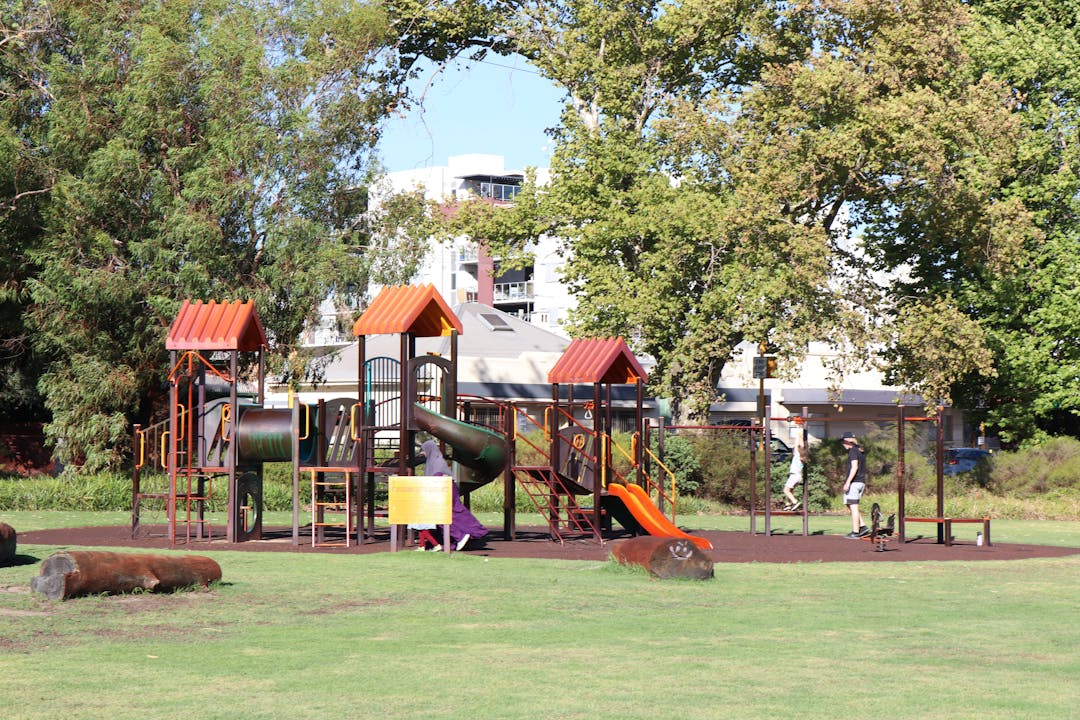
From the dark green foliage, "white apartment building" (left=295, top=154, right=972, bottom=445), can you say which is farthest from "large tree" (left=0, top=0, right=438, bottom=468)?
"white apartment building" (left=295, top=154, right=972, bottom=445)

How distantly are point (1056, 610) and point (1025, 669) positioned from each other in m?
4.51

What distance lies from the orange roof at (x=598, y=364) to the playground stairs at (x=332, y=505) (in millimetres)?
3970

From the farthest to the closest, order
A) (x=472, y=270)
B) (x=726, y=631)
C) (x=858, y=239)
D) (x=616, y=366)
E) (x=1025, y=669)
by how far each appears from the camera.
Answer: (x=472, y=270), (x=858, y=239), (x=616, y=366), (x=726, y=631), (x=1025, y=669)

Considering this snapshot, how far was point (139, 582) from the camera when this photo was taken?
585 inches

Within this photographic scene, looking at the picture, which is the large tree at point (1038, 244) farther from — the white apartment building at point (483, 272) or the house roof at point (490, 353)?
the white apartment building at point (483, 272)

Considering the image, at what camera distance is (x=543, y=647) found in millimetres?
11938

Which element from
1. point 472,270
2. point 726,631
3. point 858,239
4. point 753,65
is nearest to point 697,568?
point 726,631

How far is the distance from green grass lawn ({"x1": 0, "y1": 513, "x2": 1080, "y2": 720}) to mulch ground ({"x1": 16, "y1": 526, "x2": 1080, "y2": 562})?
11.6 feet

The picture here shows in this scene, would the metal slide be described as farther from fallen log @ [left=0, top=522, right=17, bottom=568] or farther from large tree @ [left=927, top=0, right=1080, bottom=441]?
large tree @ [left=927, top=0, right=1080, bottom=441]

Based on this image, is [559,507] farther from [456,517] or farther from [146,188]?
[146,188]

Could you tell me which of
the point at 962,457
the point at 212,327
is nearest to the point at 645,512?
the point at 212,327

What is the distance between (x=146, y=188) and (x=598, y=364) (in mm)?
15204

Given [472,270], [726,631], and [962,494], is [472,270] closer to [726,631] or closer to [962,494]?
[962,494]

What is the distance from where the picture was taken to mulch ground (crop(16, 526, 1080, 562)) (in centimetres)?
2203
